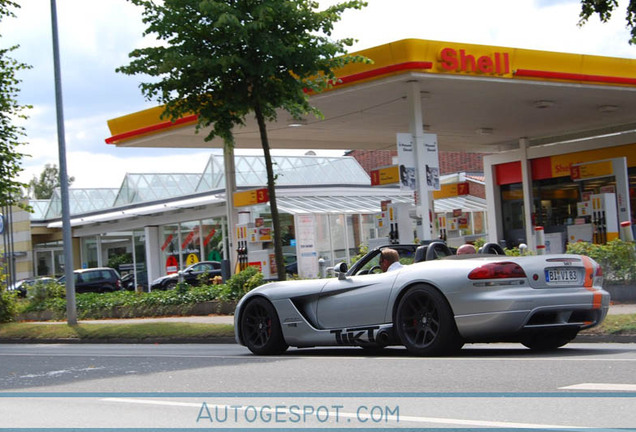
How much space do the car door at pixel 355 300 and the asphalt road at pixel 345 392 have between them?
0.44m

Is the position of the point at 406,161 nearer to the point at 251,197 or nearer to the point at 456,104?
the point at 456,104

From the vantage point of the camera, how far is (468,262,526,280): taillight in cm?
894

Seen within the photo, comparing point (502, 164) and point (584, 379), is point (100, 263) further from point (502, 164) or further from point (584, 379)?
point (584, 379)

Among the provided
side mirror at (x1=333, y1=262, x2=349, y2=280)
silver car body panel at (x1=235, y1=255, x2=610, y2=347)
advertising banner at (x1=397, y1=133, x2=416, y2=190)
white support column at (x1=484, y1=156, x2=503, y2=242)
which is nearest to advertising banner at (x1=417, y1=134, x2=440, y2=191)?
advertising banner at (x1=397, y1=133, x2=416, y2=190)

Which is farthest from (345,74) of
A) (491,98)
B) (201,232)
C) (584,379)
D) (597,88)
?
(201,232)

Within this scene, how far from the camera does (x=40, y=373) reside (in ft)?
36.0

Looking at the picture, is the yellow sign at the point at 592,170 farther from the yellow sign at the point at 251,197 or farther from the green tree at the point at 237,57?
the green tree at the point at 237,57

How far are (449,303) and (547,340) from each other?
171 cm

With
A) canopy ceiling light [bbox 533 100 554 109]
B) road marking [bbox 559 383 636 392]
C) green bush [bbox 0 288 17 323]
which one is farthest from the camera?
canopy ceiling light [bbox 533 100 554 109]

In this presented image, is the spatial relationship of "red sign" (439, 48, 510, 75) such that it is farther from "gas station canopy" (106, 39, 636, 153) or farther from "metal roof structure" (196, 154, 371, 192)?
"metal roof structure" (196, 154, 371, 192)

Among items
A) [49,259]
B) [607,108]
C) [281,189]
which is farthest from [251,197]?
[49,259]

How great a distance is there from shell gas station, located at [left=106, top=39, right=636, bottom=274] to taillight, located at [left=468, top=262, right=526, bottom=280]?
8.97 meters

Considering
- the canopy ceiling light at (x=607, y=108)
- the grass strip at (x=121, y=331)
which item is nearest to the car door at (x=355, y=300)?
the grass strip at (x=121, y=331)

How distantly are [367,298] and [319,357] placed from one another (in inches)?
42.1
